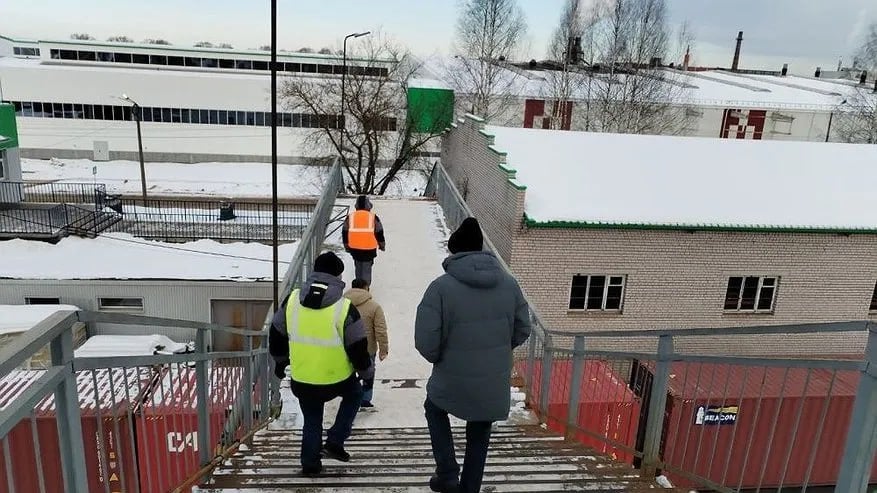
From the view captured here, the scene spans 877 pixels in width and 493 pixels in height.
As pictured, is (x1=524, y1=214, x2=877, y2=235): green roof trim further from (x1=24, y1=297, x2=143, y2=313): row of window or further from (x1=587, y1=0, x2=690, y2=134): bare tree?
(x1=587, y1=0, x2=690, y2=134): bare tree

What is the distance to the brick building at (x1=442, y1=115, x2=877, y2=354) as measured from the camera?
12812 millimetres

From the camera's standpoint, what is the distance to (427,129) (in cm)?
3089

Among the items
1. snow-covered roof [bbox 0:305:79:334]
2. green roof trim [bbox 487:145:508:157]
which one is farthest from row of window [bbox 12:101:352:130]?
green roof trim [bbox 487:145:508:157]

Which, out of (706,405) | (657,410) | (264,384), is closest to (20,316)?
(264,384)

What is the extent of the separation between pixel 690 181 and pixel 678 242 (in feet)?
7.31

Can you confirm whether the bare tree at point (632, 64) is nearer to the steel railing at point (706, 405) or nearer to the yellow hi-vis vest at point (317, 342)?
the steel railing at point (706, 405)

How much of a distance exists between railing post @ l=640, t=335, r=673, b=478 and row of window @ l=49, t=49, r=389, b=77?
40766 millimetres

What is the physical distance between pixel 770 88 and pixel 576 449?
44508 mm

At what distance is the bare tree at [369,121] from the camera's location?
27.4m

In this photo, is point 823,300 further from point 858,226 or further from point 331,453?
point 331,453

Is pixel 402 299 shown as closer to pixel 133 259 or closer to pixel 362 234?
pixel 362 234

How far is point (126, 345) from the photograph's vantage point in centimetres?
1527

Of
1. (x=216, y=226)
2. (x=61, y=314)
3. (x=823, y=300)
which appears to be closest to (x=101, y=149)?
(x=216, y=226)

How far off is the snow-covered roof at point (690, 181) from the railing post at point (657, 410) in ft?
26.5
